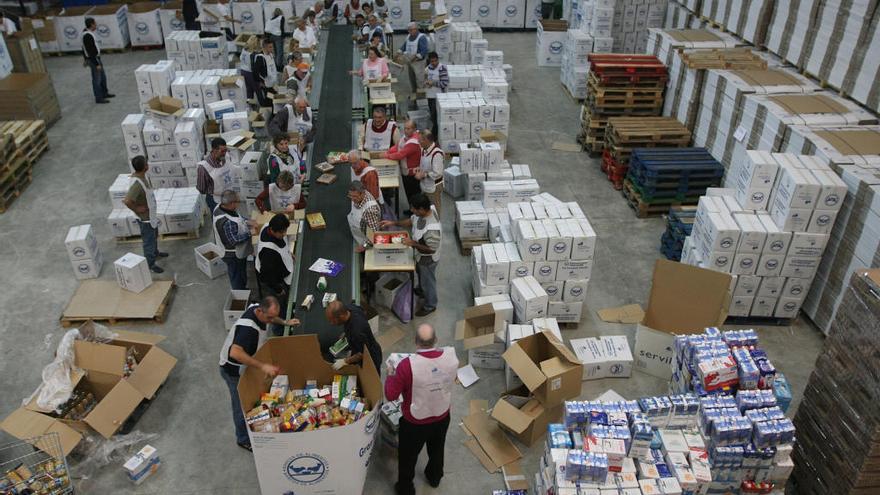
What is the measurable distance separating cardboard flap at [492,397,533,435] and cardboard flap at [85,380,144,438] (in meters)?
3.75

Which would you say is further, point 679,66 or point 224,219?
point 679,66

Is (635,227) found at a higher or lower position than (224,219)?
lower

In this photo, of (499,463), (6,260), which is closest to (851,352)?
(499,463)

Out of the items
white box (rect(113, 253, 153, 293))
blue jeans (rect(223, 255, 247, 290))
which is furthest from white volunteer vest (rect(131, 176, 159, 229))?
blue jeans (rect(223, 255, 247, 290))

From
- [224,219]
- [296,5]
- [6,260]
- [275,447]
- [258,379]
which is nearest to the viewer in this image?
[275,447]

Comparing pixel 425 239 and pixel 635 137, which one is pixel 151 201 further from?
pixel 635 137

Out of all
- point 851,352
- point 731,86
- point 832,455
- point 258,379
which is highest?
point 731,86

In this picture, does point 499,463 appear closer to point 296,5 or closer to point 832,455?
point 832,455

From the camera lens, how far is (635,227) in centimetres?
1062

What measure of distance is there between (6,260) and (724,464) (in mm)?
9837

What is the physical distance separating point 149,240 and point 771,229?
822cm

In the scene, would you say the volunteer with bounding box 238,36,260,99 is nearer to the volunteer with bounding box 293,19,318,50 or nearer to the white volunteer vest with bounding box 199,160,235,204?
the volunteer with bounding box 293,19,318,50

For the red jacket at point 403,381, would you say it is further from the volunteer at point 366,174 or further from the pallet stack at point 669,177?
the pallet stack at point 669,177

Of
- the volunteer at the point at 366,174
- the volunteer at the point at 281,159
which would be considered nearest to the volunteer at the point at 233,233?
the volunteer at the point at 281,159
